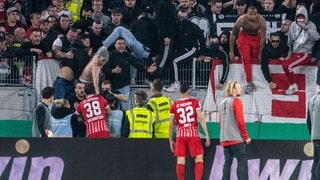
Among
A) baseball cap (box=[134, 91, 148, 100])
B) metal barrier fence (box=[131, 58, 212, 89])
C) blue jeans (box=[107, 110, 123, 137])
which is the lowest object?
blue jeans (box=[107, 110, 123, 137])

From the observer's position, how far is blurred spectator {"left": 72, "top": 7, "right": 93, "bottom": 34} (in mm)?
24969

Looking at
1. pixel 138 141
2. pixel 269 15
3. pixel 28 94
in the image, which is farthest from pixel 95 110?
pixel 269 15

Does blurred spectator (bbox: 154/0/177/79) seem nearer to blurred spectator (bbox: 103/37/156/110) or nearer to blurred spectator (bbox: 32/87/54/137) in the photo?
blurred spectator (bbox: 103/37/156/110)

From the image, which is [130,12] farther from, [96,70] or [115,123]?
[115,123]

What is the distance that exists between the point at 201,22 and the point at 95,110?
3.91m

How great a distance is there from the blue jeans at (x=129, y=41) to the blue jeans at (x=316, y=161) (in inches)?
216

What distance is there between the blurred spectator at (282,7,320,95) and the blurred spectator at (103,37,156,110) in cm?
273

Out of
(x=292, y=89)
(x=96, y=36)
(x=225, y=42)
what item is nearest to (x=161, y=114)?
(x=225, y=42)

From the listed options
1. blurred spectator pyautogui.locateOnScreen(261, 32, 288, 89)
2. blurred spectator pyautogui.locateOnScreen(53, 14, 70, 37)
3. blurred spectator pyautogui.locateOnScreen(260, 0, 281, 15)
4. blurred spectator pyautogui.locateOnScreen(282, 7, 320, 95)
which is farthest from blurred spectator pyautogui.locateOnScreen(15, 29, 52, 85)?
blurred spectator pyautogui.locateOnScreen(282, 7, 320, 95)

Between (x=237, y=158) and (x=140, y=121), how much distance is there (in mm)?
2548

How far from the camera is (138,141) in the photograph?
21.0m

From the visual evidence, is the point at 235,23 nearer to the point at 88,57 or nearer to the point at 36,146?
the point at 88,57

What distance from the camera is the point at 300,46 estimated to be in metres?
23.6

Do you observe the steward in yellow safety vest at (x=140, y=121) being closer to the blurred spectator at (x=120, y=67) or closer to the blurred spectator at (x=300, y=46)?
the blurred spectator at (x=120, y=67)
